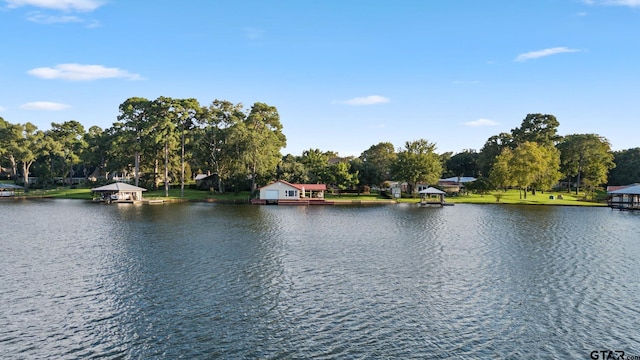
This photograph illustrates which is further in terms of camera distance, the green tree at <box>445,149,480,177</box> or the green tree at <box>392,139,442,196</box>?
the green tree at <box>445,149,480,177</box>

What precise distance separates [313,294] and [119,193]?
7404 cm

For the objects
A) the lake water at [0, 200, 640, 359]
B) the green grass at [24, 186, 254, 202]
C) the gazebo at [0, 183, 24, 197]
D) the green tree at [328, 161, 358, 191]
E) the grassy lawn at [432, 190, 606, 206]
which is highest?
the green tree at [328, 161, 358, 191]

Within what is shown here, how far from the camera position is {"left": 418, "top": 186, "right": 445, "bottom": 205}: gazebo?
83375mm

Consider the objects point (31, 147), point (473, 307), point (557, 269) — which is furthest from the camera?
point (31, 147)

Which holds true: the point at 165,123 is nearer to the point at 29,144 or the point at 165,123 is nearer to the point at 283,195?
the point at 283,195

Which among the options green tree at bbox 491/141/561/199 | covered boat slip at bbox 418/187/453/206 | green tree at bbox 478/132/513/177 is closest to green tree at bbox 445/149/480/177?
green tree at bbox 478/132/513/177

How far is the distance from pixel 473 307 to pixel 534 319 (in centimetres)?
285

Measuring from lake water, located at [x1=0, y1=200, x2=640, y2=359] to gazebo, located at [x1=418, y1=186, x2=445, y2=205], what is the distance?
38388mm

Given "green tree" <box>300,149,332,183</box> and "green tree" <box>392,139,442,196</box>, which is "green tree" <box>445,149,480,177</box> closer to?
"green tree" <box>392,139,442,196</box>

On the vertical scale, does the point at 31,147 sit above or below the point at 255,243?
above

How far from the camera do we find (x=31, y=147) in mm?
100125

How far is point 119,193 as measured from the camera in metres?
84.8

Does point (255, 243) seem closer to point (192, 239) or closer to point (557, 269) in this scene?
point (192, 239)

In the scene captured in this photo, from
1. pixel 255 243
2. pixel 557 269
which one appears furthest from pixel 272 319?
pixel 557 269
